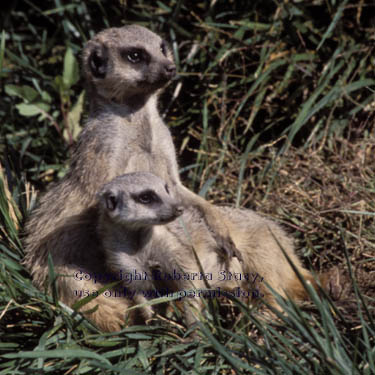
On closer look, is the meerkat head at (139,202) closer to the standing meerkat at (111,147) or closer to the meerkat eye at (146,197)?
the meerkat eye at (146,197)

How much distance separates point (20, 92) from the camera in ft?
13.1

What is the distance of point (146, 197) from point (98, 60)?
1.02m

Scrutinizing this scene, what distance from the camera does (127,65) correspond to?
3154 mm

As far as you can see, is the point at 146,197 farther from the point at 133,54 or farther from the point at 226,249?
the point at 133,54

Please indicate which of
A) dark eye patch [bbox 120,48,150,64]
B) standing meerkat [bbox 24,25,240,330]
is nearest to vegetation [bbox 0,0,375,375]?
standing meerkat [bbox 24,25,240,330]

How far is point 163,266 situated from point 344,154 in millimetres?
1746

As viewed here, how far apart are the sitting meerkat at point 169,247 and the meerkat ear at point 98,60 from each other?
766 millimetres

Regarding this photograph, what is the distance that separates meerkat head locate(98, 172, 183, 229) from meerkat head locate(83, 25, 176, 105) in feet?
2.16

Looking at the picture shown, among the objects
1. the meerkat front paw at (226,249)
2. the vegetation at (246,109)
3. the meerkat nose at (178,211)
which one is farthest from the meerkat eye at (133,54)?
the meerkat front paw at (226,249)

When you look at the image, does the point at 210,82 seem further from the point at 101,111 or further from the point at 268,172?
the point at 101,111

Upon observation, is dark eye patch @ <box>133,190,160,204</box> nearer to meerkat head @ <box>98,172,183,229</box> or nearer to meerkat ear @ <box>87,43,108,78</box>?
meerkat head @ <box>98,172,183,229</box>

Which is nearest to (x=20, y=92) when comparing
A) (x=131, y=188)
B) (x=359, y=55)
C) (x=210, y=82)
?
(x=210, y=82)

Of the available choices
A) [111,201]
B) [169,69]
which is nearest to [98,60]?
[169,69]

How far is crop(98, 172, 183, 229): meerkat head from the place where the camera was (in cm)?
270
